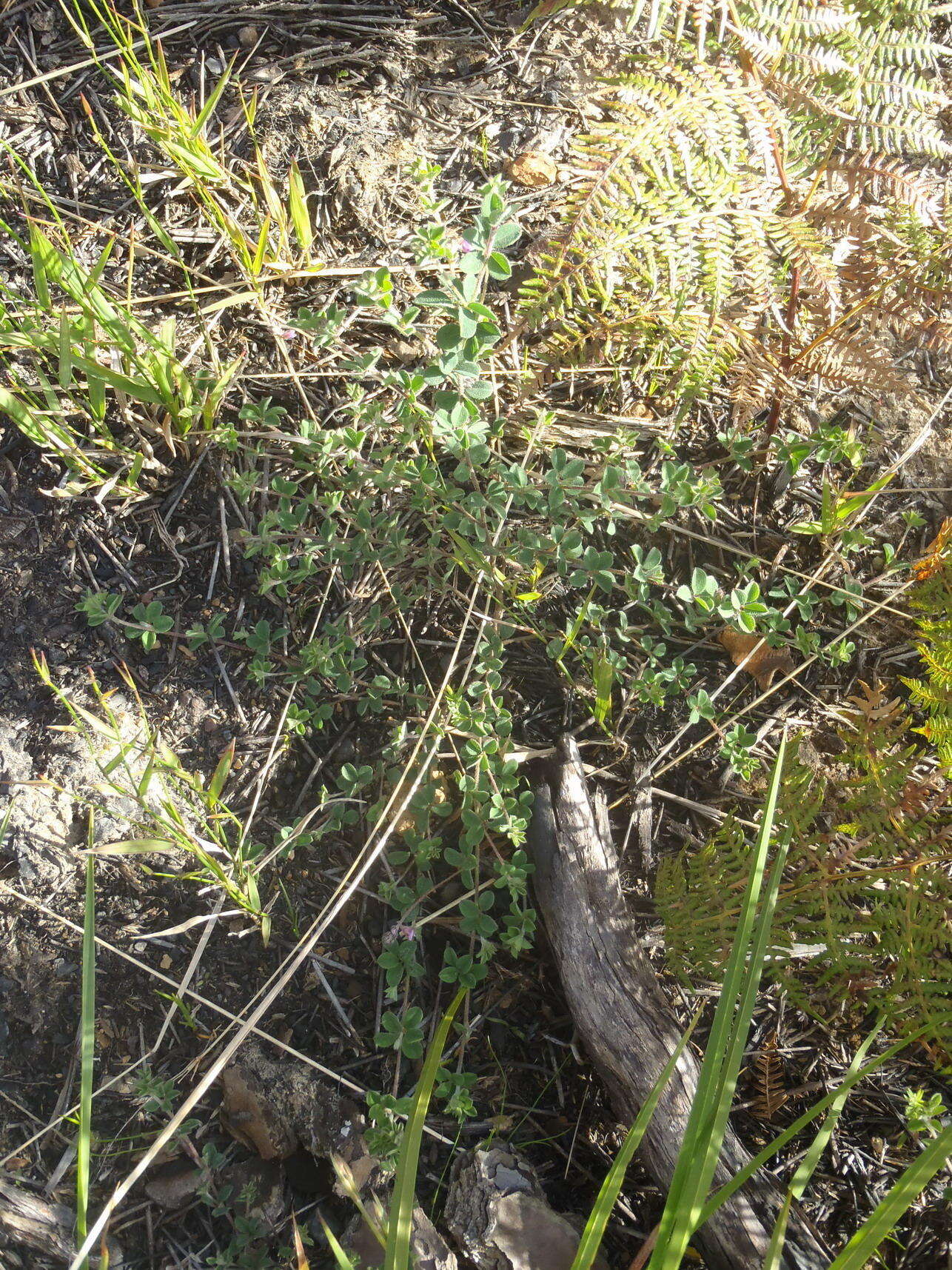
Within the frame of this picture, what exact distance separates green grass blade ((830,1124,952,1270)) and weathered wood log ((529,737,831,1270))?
38cm

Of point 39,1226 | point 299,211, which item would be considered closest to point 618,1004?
point 39,1226

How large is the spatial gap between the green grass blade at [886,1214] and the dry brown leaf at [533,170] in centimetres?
253

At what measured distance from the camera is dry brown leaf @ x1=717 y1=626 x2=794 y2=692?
2355 mm

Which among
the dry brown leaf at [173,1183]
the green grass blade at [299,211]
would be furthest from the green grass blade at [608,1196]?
the green grass blade at [299,211]

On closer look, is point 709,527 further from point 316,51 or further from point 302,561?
point 316,51

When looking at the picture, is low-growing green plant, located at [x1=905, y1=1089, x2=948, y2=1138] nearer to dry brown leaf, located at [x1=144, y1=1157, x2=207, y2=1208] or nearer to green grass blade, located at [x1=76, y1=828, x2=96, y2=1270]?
dry brown leaf, located at [x1=144, y1=1157, x2=207, y2=1208]

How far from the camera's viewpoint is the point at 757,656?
2.37 meters

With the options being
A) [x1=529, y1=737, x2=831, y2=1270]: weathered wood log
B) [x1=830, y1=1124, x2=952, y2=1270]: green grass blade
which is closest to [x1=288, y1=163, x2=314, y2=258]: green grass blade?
[x1=529, y1=737, x2=831, y2=1270]: weathered wood log

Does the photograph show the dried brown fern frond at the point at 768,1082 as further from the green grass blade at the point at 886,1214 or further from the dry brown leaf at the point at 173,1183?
the dry brown leaf at the point at 173,1183

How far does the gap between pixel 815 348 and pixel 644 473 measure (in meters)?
0.54

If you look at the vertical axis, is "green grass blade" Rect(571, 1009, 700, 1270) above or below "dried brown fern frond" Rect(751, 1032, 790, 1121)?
above

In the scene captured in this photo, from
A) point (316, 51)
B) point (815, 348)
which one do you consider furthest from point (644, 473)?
point (316, 51)

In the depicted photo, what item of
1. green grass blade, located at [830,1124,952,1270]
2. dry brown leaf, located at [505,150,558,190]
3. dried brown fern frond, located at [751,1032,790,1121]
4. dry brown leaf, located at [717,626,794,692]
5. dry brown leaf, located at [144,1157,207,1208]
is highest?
dry brown leaf, located at [505,150,558,190]

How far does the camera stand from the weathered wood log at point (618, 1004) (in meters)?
1.73
